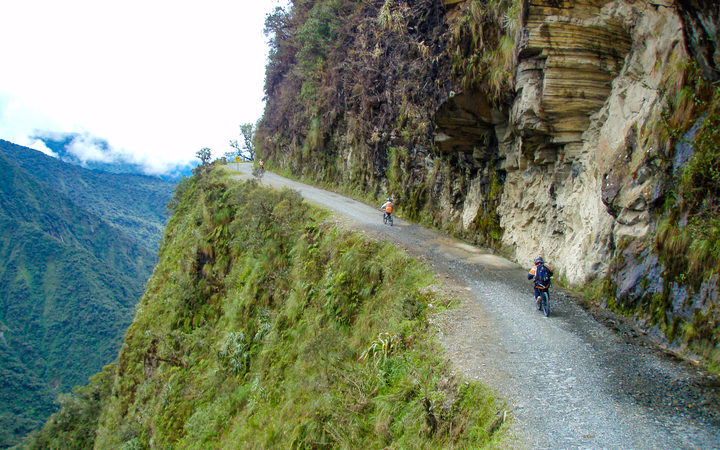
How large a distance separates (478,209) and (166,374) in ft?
40.0

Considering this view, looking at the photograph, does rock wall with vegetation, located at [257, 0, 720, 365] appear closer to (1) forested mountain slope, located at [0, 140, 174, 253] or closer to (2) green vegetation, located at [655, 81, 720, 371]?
(2) green vegetation, located at [655, 81, 720, 371]

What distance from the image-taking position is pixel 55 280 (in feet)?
316

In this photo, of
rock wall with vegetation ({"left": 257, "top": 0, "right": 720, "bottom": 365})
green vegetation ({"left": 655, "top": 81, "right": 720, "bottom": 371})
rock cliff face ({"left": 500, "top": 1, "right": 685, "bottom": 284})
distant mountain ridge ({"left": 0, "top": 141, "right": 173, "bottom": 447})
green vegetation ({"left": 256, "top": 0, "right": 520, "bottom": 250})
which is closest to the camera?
green vegetation ({"left": 655, "top": 81, "right": 720, "bottom": 371})

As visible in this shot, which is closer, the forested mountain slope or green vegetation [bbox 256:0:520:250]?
green vegetation [bbox 256:0:520:250]

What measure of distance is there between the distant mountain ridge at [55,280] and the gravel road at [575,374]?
65700 millimetres

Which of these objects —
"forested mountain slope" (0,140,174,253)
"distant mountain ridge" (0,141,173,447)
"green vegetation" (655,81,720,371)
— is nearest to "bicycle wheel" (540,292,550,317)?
"green vegetation" (655,81,720,371)

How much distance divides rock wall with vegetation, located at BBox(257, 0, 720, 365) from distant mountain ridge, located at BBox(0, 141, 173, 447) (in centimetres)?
6321

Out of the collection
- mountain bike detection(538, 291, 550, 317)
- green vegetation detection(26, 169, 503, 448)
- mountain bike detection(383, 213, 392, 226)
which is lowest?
green vegetation detection(26, 169, 503, 448)

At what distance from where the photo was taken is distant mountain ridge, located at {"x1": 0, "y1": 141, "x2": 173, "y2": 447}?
68.7 meters

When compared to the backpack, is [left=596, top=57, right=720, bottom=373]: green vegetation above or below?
above

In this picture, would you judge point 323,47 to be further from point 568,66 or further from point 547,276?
point 547,276

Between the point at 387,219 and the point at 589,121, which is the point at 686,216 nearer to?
the point at 589,121

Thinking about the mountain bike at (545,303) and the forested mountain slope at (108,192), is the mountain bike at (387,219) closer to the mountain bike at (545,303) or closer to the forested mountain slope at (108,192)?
the mountain bike at (545,303)

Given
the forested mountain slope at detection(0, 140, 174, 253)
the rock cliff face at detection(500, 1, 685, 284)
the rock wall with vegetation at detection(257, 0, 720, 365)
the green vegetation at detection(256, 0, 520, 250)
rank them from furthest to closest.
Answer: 1. the forested mountain slope at detection(0, 140, 174, 253)
2. the green vegetation at detection(256, 0, 520, 250)
3. the rock cliff face at detection(500, 1, 685, 284)
4. the rock wall with vegetation at detection(257, 0, 720, 365)
